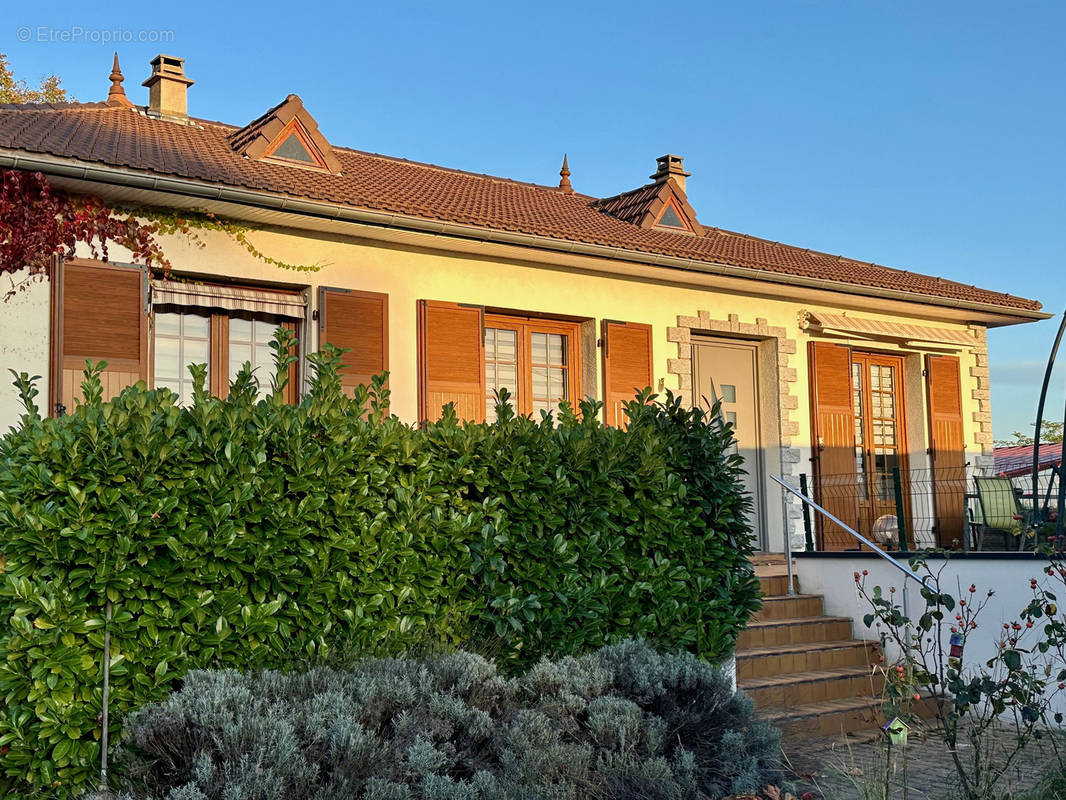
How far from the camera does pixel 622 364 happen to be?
1014 centimetres

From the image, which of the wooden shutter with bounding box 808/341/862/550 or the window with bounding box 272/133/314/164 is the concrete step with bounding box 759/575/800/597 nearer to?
the wooden shutter with bounding box 808/341/862/550

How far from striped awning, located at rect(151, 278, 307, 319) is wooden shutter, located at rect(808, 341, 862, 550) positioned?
20.1 feet

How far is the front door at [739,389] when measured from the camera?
11117mm

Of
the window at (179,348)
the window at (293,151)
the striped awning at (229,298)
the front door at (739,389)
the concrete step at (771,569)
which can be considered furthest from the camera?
the front door at (739,389)

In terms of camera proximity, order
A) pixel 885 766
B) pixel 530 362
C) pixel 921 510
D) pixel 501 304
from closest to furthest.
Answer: pixel 885 766
pixel 501 304
pixel 530 362
pixel 921 510

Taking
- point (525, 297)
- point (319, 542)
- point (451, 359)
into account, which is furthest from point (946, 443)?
point (319, 542)

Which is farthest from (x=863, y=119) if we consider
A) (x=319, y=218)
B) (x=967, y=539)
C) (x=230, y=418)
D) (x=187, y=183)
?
(x=230, y=418)

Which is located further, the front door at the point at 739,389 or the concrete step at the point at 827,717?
the front door at the point at 739,389

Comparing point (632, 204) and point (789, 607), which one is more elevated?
point (632, 204)

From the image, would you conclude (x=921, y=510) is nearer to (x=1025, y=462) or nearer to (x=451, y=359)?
(x=451, y=359)

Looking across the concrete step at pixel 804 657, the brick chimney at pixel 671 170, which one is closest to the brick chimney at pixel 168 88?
the brick chimney at pixel 671 170

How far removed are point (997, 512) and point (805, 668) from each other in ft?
11.4

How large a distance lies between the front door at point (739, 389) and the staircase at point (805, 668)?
6.82 ft

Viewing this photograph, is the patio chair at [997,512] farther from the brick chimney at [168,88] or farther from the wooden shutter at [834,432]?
the brick chimney at [168,88]
